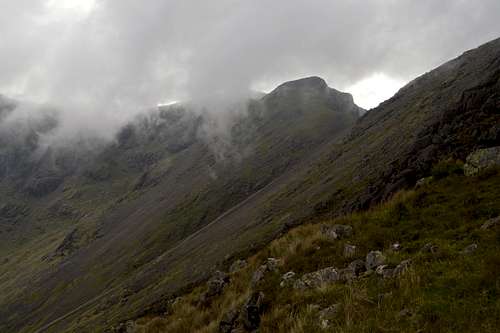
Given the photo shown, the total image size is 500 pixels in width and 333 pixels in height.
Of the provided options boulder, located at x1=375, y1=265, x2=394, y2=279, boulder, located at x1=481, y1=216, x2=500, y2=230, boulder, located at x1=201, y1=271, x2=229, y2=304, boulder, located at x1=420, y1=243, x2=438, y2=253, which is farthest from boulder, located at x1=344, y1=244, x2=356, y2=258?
boulder, located at x1=201, y1=271, x2=229, y2=304

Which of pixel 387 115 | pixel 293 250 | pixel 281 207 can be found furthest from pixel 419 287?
pixel 387 115

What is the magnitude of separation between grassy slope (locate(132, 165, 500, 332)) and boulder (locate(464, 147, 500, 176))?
597 millimetres

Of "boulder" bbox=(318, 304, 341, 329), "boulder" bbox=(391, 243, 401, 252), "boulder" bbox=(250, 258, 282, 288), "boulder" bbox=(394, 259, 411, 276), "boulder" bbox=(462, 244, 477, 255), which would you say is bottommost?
"boulder" bbox=(462, 244, 477, 255)

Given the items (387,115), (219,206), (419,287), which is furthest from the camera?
(219,206)

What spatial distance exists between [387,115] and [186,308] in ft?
282

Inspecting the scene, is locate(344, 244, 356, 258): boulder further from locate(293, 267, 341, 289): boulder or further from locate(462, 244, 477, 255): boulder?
locate(462, 244, 477, 255): boulder

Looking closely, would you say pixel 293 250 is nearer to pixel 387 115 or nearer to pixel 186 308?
pixel 186 308

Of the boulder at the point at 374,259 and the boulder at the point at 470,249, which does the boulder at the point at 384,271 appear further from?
the boulder at the point at 470,249

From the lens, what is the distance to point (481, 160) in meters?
20.3

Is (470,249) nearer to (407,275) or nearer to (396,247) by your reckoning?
(407,275)

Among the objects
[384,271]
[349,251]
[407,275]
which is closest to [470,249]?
[407,275]

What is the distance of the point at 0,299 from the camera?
190m

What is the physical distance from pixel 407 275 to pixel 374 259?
229 centimetres

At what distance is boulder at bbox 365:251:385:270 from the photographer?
1477 centimetres
